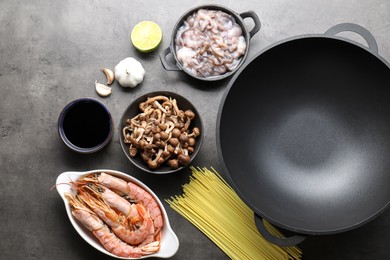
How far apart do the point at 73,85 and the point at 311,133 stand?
3.27ft

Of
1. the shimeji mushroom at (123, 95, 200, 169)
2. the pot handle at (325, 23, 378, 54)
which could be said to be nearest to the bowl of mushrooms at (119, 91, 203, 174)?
the shimeji mushroom at (123, 95, 200, 169)

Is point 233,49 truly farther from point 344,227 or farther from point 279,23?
point 344,227

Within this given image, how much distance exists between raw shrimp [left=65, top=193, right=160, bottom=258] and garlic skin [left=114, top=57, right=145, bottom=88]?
51cm

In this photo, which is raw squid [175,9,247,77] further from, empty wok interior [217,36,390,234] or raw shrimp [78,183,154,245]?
raw shrimp [78,183,154,245]

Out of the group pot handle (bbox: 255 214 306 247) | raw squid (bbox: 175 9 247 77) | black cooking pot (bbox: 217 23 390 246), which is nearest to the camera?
pot handle (bbox: 255 214 306 247)

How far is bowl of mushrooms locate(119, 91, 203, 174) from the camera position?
229 cm

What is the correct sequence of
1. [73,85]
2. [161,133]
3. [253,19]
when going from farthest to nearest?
[73,85], [253,19], [161,133]

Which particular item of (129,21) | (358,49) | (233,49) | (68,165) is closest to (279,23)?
(233,49)

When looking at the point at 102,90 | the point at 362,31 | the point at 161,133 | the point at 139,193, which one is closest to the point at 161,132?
the point at 161,133

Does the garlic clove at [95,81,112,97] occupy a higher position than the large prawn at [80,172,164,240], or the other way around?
the garlic clove at [95,81,112,97]

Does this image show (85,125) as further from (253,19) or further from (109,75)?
(253,19)

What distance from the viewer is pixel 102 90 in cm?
245

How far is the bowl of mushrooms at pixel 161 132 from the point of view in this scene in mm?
2289

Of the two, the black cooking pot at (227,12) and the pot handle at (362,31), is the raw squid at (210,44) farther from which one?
the pot handle at (362,31)
